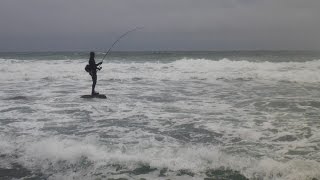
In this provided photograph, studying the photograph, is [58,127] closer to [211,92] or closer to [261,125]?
[261,125]

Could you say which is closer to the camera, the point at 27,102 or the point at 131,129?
the point at 131,129

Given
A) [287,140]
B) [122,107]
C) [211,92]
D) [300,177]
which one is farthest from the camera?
[211,92]

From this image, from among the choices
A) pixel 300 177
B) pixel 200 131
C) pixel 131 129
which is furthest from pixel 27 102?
pixel 300 177

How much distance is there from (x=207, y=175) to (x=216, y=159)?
0.70 m

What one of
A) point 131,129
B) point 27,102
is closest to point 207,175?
point 131,129

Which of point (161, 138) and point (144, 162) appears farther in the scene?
point (161, 138)

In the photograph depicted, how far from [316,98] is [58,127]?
901 centimetres

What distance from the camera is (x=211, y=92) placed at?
50.8 feet

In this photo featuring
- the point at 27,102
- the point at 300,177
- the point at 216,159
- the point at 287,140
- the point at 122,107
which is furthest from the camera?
the point at 27,102

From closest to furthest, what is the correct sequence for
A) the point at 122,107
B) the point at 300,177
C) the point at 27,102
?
the point at 300,177
the point at 122,107
the point at 27,102

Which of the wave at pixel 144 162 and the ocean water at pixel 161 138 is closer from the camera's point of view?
the wave at pixel 144 162

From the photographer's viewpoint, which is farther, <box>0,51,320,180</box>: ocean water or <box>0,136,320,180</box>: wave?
<box>0,51,320,180</box>: ocean water

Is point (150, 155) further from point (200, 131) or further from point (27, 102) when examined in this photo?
point (27, 102)

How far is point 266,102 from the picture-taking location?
12383 millimetres
